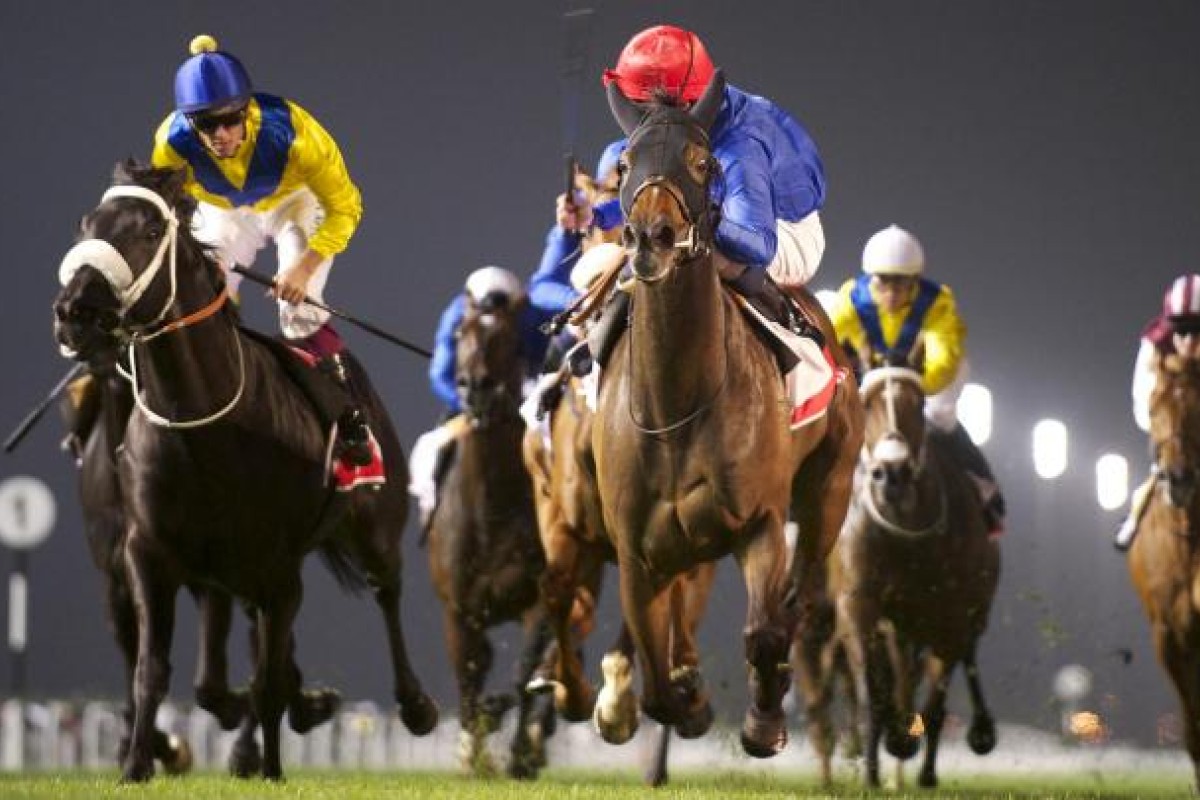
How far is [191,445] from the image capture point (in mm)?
7250

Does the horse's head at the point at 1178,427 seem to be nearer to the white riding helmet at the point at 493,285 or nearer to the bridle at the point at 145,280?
the white riding helmet at the point at 493,285

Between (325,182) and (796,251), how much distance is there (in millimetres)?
1913

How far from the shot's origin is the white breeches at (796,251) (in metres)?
7.68

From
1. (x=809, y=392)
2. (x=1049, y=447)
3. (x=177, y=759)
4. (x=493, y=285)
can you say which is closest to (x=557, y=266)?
(x=493, y=285)

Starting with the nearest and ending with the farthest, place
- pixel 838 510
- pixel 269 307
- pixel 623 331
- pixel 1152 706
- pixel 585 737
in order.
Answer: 1. pixel 623 331
2. pixel 838 510
3. pixel 585 737
4. pixel 1152 706
5. pixel 269 307

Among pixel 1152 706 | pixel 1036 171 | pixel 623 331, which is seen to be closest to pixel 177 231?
pixel 623 331

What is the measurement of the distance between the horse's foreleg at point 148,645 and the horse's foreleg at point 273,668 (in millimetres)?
493

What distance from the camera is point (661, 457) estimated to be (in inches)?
250

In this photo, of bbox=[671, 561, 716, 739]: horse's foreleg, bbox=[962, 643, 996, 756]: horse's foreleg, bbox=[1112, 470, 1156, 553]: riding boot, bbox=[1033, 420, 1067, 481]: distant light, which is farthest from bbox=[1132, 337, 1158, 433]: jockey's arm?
bbox=[1033, 420, 1067, 481]: distant light

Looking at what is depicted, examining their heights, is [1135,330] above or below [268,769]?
above

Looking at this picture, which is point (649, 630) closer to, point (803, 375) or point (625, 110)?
point (803, 375)

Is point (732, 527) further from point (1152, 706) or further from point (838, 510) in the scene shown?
point (1152, 706)

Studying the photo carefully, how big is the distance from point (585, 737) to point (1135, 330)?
27.5ft

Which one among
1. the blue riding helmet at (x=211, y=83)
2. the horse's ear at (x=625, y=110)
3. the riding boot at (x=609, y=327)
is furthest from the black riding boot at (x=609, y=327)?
the blue riding helmet at (x=211, y=83)
